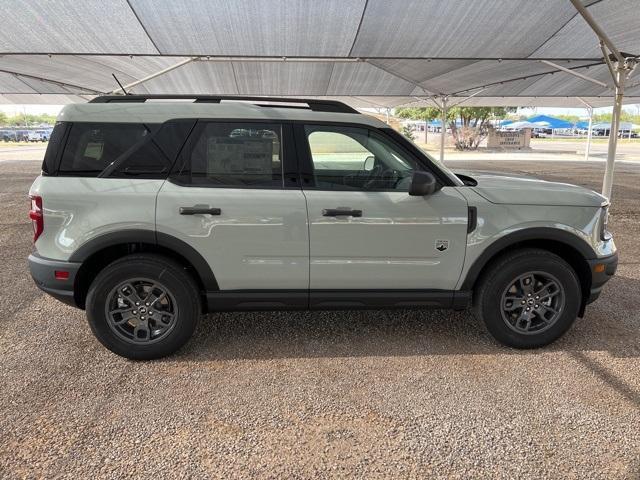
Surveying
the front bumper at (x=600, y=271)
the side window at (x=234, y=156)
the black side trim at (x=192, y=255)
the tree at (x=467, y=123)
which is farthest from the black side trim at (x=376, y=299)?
the tree at (x=467, y=123)

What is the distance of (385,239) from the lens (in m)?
3.38

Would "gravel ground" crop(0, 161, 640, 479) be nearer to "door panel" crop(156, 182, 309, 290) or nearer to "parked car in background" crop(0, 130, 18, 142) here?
"door panel" crop(156, 182, 309, 290)

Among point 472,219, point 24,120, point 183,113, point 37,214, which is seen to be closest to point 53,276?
point 37,214

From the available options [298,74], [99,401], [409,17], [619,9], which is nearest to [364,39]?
[409,17]

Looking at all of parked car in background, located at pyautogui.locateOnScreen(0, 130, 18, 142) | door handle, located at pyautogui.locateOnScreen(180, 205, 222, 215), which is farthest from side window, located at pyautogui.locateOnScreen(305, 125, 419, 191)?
parked car in background, located at pyautogui.locateOnScreen(0, 130, 18, 142)

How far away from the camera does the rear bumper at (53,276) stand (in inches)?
128

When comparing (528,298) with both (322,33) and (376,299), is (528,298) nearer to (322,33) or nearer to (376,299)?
(376,299)

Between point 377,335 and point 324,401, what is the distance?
1073 mm

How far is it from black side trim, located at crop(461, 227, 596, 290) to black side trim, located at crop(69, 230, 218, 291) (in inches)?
78.3

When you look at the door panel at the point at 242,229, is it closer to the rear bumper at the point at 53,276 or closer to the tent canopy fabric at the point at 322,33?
the rear bumper at the point at 53,276

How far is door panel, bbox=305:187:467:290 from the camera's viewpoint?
11.0 feet

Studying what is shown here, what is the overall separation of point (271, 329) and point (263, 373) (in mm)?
750

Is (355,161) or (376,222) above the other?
(355,161)

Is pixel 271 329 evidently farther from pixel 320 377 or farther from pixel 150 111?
pixel 150 111
